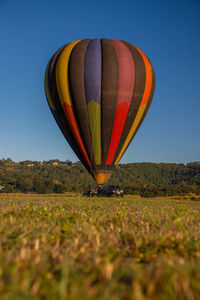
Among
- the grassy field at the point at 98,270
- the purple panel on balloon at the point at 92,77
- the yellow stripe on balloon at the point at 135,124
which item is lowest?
the grassy field at the point at 98,270

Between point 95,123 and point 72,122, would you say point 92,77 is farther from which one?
point 72,122

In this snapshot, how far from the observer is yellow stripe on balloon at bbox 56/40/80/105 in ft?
80.5

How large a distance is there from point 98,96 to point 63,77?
10.7ft

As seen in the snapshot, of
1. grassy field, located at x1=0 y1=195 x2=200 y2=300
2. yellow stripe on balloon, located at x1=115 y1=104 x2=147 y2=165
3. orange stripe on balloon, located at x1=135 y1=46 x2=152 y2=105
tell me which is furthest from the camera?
orange stripe on balloon, located at x1=135 y1=46 x2=152 y2=105

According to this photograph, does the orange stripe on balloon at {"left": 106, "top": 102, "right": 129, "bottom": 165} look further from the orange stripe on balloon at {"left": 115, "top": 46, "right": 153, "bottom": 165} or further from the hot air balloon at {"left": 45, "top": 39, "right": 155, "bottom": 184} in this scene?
the orange stripe on balloon at {"left": 115, "top": 46, "right": 153, "bottom": 165}

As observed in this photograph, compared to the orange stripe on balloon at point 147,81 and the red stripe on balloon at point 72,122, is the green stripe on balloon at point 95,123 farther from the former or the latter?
the orange stripe on balloon at point 147,81

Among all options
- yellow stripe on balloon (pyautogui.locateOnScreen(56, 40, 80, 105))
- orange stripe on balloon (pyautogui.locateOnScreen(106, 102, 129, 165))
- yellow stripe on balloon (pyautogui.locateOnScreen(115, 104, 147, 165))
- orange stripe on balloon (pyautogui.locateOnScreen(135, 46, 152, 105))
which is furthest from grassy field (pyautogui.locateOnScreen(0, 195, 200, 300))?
orange stripe on balloon (pyautogui.locateOnScreen(135, 46, 152, 105))

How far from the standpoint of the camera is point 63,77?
2478 centimetres

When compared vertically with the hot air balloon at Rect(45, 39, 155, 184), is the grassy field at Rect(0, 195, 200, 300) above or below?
below

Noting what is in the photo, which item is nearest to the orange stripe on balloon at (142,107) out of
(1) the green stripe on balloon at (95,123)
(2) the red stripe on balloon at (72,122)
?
(1) the green stripe on balloon at (95,123)

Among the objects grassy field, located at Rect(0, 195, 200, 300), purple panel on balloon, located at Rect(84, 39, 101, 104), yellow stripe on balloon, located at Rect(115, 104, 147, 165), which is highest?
purple panel on balloon, located at Rect(84, 39, 101, 104)

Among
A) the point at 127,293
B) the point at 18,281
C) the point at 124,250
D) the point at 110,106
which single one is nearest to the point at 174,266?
the point at 127,293

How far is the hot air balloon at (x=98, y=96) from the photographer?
24.4 metres

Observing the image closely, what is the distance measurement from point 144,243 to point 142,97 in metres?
23.5
